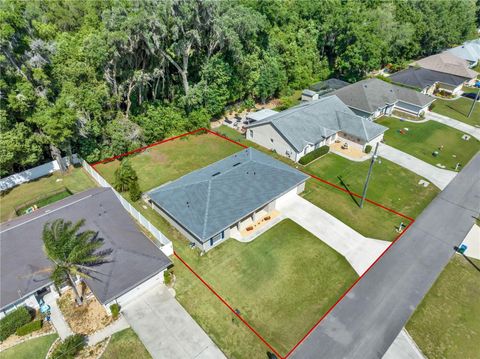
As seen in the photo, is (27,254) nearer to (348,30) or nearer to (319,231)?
(319,231)

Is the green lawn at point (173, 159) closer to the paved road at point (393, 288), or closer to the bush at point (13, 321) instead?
the bush at point (13, 321)

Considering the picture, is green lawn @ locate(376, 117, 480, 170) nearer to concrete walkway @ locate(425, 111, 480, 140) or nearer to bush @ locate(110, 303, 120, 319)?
concrete walkway @ locate(425, 111, 480, 140)

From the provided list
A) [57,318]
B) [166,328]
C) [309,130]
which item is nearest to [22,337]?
[57,318]

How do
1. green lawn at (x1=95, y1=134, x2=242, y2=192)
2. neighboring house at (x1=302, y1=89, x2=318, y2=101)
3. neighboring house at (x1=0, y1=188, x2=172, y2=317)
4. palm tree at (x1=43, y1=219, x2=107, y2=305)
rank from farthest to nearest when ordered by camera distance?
neighboring house at (x1=302, y1=89, x2=318, y2=101) → green lawn at (x1=95, y1=134, x2=242, y2=192) → neighboring house at (x1=0, y1=188, x2=172, y2=317) → palm tree at (x1=43, y1=219, x2=107, y2=305)

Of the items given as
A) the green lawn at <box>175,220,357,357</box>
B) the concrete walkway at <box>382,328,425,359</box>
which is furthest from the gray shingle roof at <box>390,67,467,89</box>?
the concrete walkway at <box>382,328,425,359</box>

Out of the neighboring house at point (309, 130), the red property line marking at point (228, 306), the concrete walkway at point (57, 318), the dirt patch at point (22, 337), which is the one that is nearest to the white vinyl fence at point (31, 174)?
the concrete walkway at point (57, 318)

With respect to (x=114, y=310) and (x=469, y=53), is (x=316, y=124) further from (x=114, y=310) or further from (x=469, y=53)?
(x=469, y=53)
